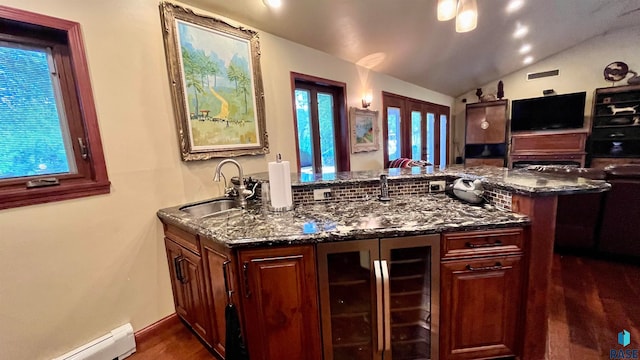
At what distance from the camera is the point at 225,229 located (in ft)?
4.69

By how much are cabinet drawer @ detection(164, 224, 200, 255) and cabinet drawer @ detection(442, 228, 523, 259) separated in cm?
141

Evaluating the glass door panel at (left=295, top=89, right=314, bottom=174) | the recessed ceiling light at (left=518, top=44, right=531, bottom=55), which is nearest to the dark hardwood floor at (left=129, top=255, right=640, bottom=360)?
A: the glass door panel at (left=295, top=89, right=314, bottom=174)

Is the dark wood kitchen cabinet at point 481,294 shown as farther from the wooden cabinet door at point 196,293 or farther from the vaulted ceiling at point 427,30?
the vaulted ceiling at point 427,30

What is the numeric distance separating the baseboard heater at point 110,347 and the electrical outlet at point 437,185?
2335mm

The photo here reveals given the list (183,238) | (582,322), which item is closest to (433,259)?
(582,322)

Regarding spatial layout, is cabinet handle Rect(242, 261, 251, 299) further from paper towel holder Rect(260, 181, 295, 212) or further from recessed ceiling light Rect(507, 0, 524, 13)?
recessed ceiling light Rect(507, 0, 524, 13)

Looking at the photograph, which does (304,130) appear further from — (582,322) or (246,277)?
(582,322)

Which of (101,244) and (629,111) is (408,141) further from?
(101,244)

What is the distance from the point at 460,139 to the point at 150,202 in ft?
27.3

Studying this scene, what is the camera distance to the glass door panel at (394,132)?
4.85 metres

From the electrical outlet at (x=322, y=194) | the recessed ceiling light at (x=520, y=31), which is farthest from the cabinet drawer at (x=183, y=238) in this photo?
the recessed ceiling light at (x=520, y=31)

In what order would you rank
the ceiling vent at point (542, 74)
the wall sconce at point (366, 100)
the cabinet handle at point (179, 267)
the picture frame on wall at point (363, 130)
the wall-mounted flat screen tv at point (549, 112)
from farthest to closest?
the ceiling vent at point (542, 74) → the wall-mounted flat screen tv at point (549, 112) → the wall sconce at point (366, 100) → the picture frame on wall at point (363, 130) → the cabinet handle at point (179, 267)

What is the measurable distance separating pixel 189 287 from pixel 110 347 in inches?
21.8

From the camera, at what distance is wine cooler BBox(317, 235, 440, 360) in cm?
132
